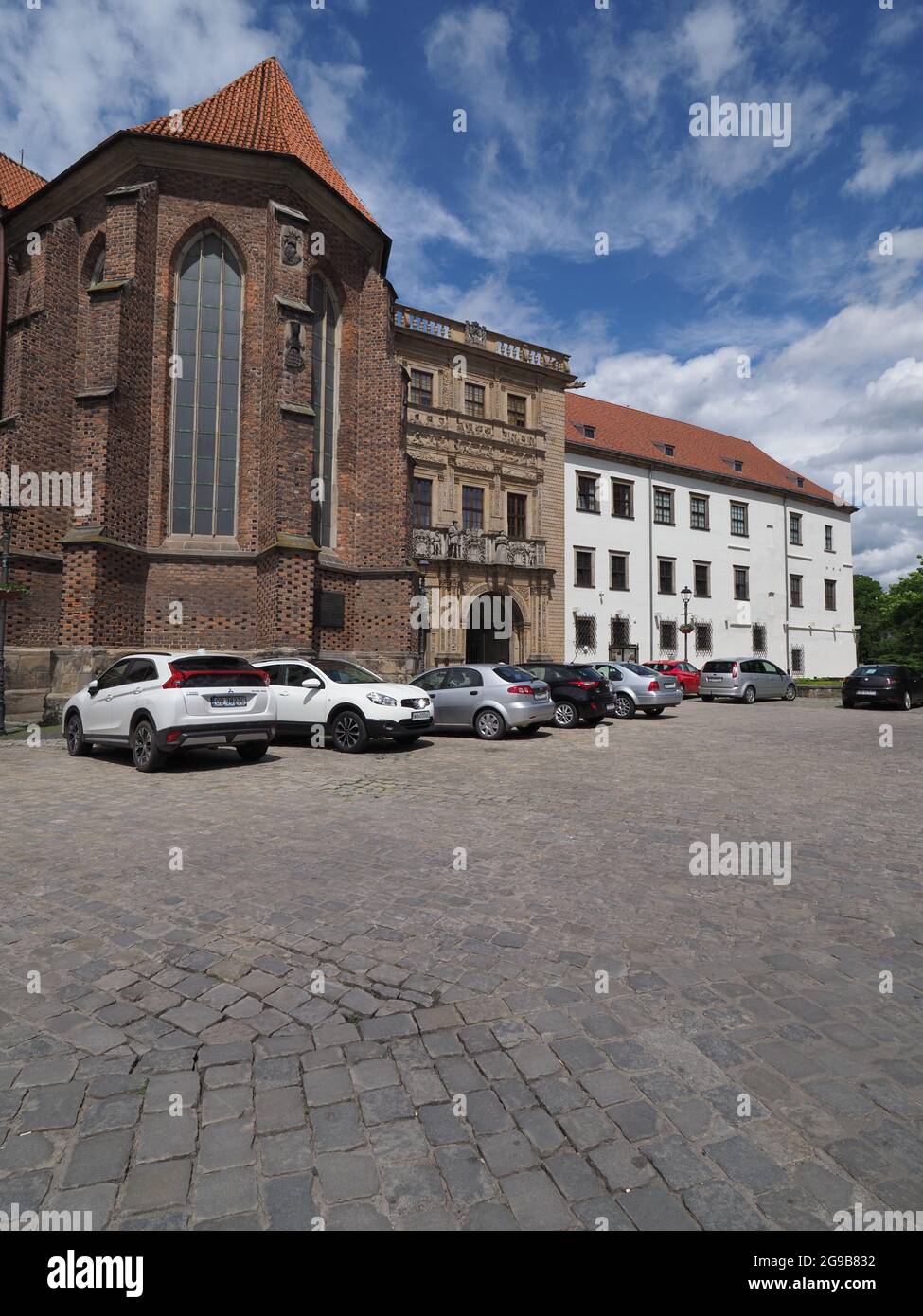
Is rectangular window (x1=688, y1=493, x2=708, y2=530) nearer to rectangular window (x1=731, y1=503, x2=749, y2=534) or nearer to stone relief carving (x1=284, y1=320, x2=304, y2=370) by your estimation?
rectangular window (x1=731, y1=503, x2=749, y2=534)

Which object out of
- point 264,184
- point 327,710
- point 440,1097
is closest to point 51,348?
point 264,184

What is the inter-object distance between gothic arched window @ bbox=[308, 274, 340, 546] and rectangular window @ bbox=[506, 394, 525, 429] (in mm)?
13486

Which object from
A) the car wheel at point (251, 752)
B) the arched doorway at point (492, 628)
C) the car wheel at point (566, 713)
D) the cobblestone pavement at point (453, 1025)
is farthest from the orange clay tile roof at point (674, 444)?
the cobblestone pavement at point (453, 1025)

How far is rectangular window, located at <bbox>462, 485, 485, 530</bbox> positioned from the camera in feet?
98.2

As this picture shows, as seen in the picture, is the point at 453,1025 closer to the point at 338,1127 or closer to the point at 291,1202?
the point at 338,1127

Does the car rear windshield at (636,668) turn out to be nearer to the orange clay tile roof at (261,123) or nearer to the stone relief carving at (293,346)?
the stone relief carving at (293,346)

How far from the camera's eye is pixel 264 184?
1745 cm

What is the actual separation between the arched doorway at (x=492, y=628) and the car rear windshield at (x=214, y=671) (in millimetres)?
19965

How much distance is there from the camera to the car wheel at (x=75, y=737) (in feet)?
35.6

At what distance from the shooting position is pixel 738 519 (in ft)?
135

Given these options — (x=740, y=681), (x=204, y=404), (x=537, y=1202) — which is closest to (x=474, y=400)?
(x=204, y=404)

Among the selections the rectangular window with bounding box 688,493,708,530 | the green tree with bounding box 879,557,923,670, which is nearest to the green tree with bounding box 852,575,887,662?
the green tree with bounding box 879,557,923,670

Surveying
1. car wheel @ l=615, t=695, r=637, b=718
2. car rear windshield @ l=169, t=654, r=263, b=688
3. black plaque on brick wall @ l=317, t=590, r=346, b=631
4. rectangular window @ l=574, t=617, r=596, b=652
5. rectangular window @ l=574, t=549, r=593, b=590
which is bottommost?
car wheel @ l=615, t=695, r=637, b=718
